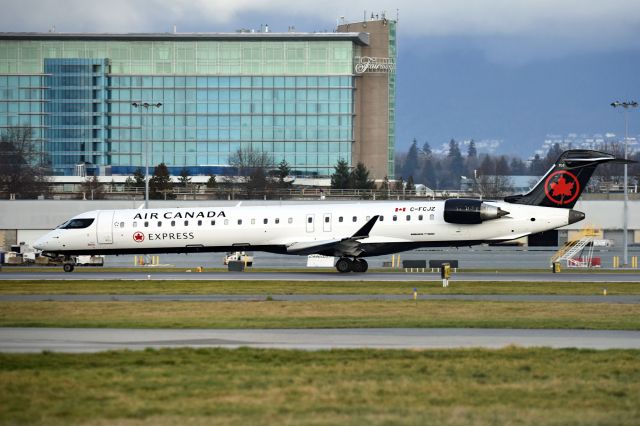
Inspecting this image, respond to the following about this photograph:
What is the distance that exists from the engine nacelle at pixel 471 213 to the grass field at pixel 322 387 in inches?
1064

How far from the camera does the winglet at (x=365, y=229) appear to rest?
4784cm

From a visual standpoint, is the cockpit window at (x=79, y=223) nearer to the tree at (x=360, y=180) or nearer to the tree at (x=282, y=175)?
the tree at (x=282, y=175)

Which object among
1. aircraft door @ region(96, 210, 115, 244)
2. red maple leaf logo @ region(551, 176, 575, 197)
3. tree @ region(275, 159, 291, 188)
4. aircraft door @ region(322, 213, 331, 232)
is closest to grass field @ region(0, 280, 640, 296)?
aircraft door @ region(322, 213, 331, 232)

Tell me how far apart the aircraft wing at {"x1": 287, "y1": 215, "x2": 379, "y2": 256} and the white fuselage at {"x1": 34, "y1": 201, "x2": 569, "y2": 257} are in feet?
0.19

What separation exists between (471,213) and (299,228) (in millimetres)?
7946

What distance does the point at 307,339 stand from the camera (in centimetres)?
2328

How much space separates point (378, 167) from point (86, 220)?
9795cm

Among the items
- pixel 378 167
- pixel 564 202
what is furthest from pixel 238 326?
pixel 378 167

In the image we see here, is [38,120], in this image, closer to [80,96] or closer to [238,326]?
[80,96]

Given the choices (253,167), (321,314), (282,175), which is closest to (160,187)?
(282,175)

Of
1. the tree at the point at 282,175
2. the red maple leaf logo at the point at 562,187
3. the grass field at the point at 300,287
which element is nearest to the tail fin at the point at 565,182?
the red maple leaf logo at the point at 562,187

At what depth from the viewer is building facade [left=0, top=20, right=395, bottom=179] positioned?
13650cm

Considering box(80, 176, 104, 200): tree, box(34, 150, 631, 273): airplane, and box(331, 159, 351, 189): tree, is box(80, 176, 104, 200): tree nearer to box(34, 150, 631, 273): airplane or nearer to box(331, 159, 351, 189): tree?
box(331, 159, 351, 189): tree

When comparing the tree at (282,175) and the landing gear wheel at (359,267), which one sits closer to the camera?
the landing gear wheel at (359,267)
